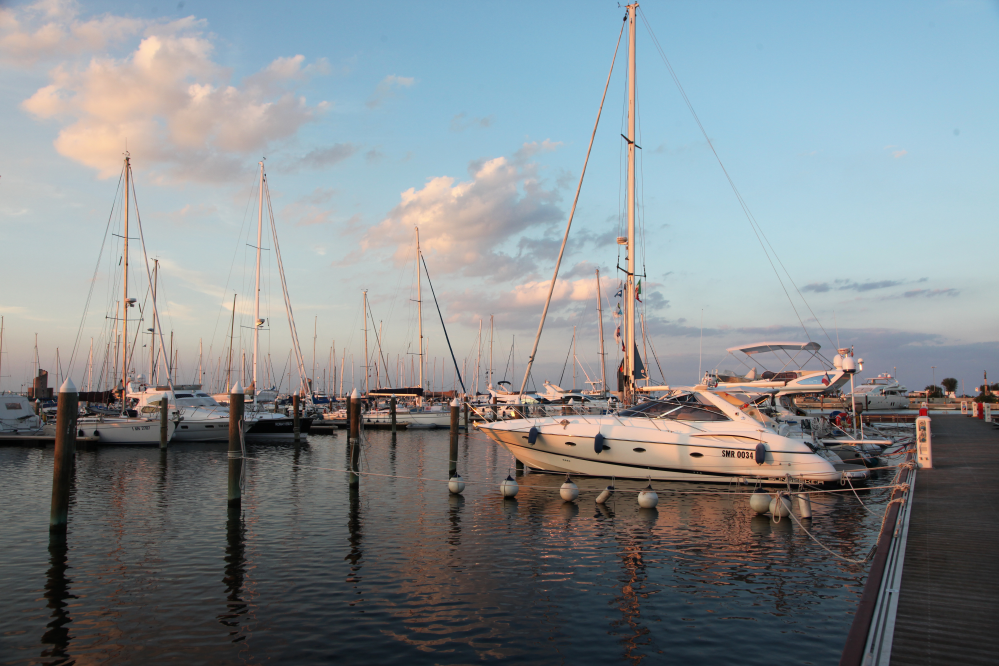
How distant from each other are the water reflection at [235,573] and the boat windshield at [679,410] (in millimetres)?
11239

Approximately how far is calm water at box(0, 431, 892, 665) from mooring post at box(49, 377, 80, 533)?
677mm

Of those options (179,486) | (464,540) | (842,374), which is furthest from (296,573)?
(842,374)

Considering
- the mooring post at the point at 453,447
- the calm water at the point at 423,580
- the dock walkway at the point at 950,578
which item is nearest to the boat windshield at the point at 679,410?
the calm water at the point at 423,580

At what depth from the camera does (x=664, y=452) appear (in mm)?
18281

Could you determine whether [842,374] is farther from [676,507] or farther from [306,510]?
[306,510]

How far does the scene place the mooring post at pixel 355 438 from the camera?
672 inches

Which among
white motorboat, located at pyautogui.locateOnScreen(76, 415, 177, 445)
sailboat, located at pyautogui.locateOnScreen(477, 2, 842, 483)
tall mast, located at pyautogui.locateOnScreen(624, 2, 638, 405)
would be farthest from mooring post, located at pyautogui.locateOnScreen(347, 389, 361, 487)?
white motorboat, located at pyautogui.locateOnScreen(76, 415, 177, 445)

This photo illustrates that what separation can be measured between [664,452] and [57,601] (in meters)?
14.3

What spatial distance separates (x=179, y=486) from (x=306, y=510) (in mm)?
6662

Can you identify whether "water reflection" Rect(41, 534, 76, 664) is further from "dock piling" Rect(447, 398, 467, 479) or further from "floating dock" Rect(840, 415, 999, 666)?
"dock piling" Rect(447, 398, 467, 479)

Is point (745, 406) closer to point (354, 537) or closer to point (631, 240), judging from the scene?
point (631, 240)

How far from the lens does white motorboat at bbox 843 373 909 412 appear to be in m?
60.8

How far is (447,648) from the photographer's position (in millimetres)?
7547

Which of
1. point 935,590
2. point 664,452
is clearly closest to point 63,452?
point 935,590
